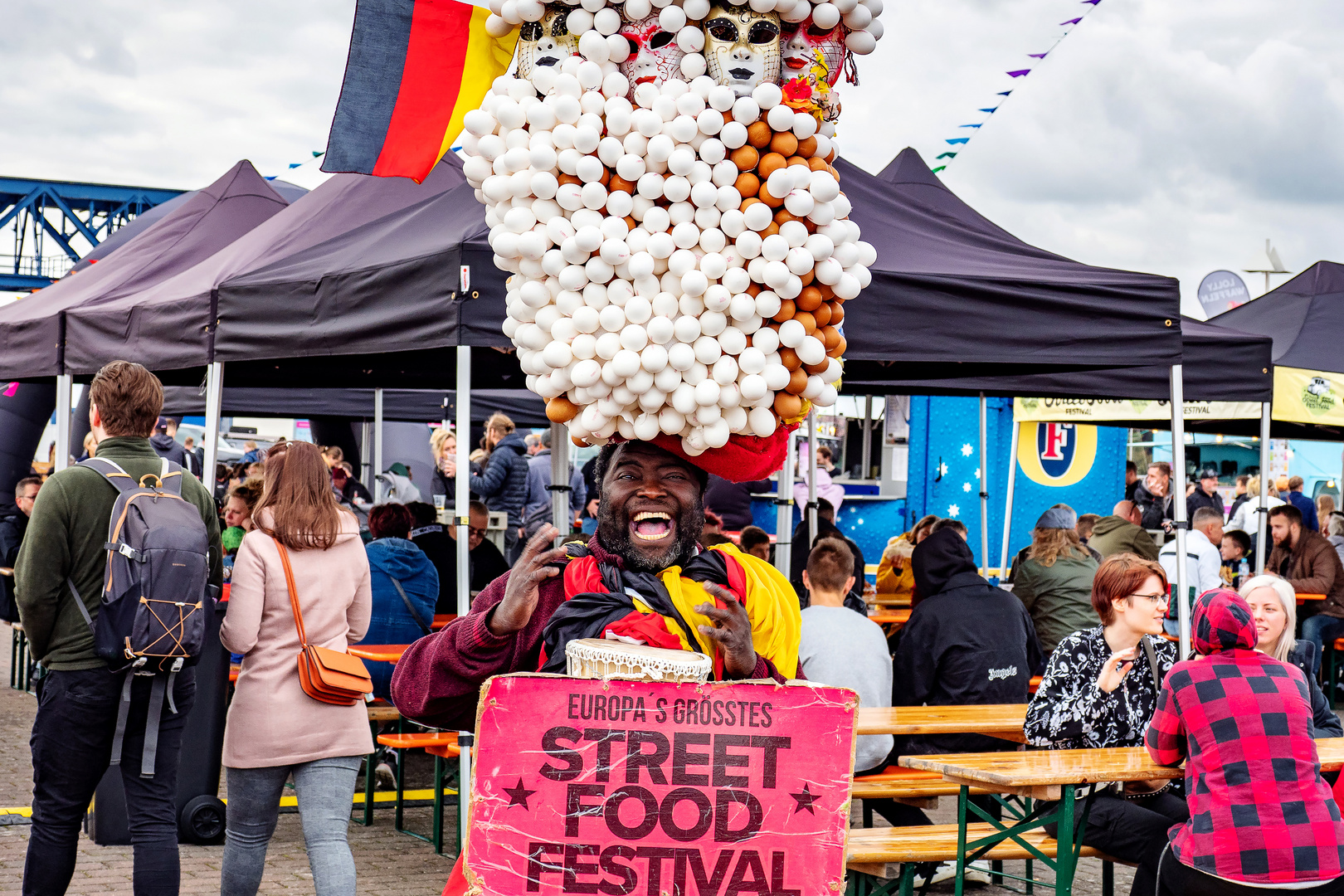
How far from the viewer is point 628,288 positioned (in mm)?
2418

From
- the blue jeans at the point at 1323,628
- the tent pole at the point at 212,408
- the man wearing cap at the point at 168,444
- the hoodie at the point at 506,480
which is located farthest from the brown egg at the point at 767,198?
the blue jeans at the point at 1323,628

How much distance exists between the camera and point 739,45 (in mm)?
2482

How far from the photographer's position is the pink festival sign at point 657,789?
216cm

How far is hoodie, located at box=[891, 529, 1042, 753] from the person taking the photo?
583 centimetres

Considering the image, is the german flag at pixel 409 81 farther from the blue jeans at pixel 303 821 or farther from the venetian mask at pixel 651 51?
the blue jeans at pixel 303 821

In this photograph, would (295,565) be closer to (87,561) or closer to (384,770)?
(87,561)

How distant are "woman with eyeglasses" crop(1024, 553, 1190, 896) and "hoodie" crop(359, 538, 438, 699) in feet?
10.3

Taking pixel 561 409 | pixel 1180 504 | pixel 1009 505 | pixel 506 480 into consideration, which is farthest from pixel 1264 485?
pixel 561 409

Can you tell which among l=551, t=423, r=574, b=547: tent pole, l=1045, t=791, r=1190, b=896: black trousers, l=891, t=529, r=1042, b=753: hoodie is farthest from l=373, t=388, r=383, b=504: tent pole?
l=1045, t=791, r=1190, b=896: black trousers

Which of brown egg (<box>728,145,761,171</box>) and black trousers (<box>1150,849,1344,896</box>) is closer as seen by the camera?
brown egg (<box>728,145,761,171</box>)

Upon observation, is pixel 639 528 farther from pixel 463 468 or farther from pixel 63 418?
pixel 63 418

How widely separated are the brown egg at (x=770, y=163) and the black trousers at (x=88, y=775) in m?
2.75

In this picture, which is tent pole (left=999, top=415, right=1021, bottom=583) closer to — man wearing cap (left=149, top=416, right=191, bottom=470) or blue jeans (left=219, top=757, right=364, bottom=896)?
blue jeans (left=219, top=757, right=364, bottom=896)

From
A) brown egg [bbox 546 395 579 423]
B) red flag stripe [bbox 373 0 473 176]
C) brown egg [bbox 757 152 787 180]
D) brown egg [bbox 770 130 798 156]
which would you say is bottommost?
brown egg [bbox 546 395 579 423]
